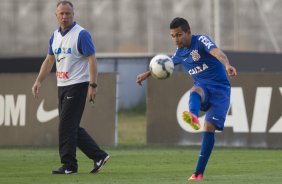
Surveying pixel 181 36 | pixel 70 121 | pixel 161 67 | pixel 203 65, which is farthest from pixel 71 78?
pixel 203 65

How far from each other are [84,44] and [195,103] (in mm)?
2105

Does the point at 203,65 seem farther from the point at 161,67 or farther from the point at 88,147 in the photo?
the point at 88,147

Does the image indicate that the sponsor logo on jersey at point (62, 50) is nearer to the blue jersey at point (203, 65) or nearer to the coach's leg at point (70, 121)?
the coach's leg at point (70, 121)

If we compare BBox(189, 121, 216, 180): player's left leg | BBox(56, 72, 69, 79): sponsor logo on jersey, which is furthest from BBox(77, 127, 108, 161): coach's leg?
BBox(189, 121, 216, 180): player's left leg

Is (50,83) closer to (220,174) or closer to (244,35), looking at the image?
(220,174)

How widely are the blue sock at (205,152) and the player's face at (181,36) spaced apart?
1.20m

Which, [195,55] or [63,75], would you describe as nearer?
[195,55]

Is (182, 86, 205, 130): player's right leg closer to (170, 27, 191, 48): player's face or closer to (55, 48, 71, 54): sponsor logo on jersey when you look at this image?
(170, 27, 191, 48): player's face

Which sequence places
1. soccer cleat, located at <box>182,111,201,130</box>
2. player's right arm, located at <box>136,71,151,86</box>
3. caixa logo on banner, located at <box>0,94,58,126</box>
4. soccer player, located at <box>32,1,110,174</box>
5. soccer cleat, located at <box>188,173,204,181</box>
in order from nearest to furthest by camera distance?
soccer cleat, located at <box>182,111,201,130</box> → soccer cleat, located at <box>188,173,204,181</box> → player's right arm, located at <box>136,71,151,86</box> → soccer player, located at <box>32,1,110,174</box> → caixa logo on banner, located at <box>0,94,58,126</box>

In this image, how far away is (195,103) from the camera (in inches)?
526

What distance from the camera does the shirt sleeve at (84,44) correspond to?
1463 cm

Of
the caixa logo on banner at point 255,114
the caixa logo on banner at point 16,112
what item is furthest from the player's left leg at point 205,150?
the caixa logo on banner at point 16,112

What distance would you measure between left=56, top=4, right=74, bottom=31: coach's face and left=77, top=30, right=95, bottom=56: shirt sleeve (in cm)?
23

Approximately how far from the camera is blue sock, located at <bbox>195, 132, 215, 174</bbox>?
44.8 feet
